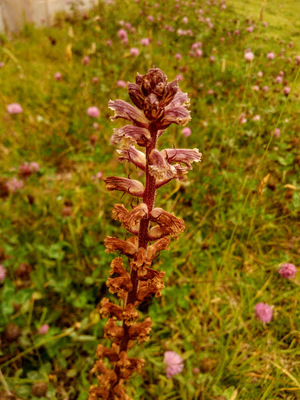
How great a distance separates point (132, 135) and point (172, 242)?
2.00m

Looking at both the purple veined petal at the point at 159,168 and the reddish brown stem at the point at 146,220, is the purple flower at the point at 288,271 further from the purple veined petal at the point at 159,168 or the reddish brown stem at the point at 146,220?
the purple veined petal at the point at 159,168

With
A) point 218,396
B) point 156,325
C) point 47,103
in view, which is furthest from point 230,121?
point 218,396

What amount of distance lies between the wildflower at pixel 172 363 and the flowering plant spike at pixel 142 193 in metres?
0.65

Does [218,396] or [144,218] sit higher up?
[144,218]

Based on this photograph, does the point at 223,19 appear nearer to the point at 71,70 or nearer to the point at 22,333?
the point at 71,70

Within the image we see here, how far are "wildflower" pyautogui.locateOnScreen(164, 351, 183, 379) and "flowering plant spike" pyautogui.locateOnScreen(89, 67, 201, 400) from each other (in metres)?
0.65

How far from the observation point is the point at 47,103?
4.47 metres

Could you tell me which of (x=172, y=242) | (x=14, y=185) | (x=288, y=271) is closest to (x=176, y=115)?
(x=288, y=271)

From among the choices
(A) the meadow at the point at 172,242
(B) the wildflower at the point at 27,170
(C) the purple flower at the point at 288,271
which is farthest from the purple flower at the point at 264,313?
(B) the wildflower at the point at 27,170

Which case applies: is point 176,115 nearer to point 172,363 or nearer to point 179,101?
point 179,101

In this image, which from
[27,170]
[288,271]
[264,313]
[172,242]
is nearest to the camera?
[264,313]

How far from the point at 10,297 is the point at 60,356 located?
550 millimetres

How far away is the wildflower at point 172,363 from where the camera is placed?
2.04m

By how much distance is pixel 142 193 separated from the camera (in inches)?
45.9
